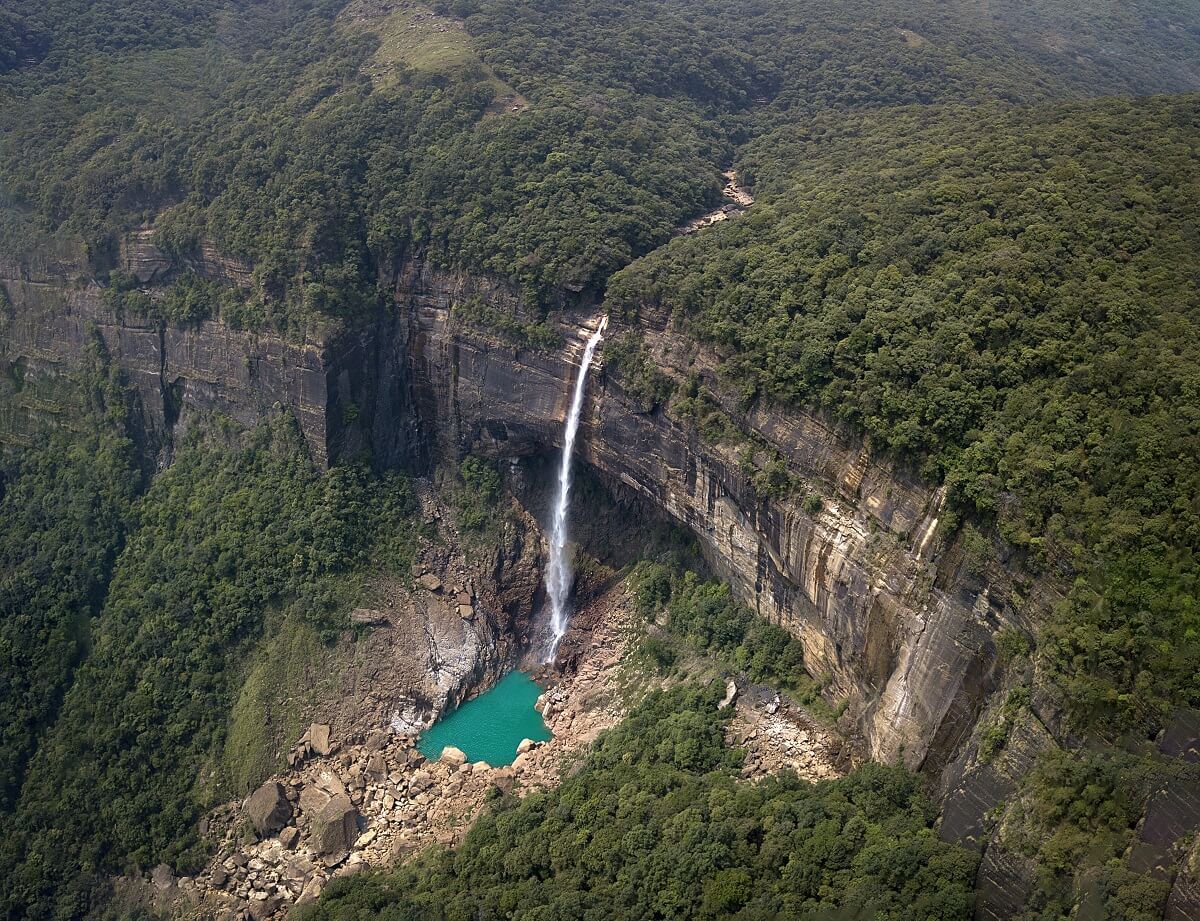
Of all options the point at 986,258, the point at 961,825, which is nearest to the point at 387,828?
the point at 961,825

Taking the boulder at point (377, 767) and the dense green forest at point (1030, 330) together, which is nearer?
the dense green forest at point (1030, 330)

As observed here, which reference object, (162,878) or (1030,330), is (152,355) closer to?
(162,878)

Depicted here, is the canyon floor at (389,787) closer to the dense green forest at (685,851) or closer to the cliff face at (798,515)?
the dense green forest at (685,851)

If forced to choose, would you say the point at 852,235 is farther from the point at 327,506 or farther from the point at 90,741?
the point at 90,741

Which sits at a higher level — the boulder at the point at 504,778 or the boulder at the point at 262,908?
the boulder at the point at 504,778

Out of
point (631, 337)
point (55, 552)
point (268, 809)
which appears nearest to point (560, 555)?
point (631, 337)

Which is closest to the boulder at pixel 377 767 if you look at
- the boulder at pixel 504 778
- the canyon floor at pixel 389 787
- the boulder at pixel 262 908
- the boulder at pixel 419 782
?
the canyon floor at pixel 389 787
